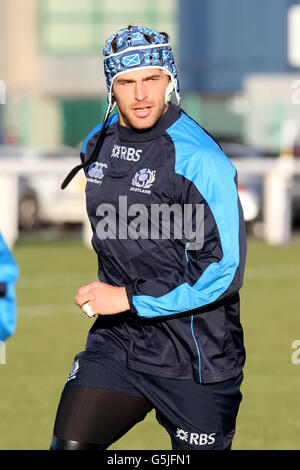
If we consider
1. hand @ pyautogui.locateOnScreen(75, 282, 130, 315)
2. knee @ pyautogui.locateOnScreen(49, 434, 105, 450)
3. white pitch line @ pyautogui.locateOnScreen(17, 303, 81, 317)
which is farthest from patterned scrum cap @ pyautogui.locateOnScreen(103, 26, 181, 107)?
white pitch line @ pyautogui.locateOnScreen(17, 303, 81, 317)

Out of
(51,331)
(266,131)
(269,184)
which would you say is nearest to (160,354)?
(51,331)

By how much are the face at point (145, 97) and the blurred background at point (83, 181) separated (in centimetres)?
120

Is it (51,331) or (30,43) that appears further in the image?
(30,43)

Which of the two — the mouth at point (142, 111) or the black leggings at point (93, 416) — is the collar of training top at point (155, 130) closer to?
the mouth at point (142, 111)

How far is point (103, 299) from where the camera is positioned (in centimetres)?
432

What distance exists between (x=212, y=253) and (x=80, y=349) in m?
5.92

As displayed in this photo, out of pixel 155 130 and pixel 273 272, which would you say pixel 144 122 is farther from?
pixel 273 272

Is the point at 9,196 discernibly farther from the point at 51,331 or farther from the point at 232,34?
the point at 232,34

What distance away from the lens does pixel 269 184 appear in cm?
2022

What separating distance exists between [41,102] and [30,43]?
3.39m

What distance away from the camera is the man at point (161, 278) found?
4312 mm

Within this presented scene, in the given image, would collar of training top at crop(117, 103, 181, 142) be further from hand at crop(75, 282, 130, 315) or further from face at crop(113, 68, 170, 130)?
hand at crop(75, 282, 130, 315)

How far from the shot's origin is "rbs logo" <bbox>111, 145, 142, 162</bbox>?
14.9 feet

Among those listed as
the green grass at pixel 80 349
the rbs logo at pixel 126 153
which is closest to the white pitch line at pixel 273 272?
the green grass at pixel 80 349
